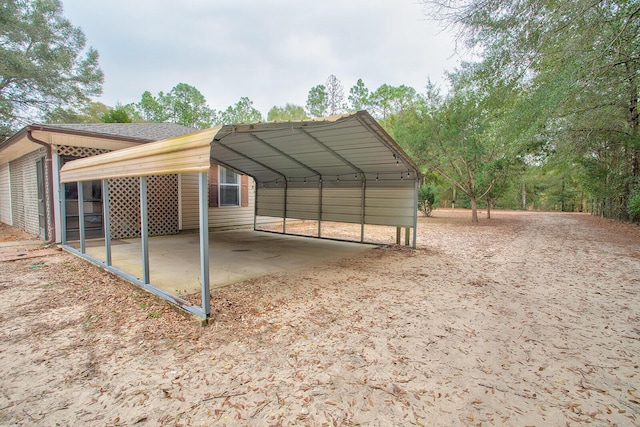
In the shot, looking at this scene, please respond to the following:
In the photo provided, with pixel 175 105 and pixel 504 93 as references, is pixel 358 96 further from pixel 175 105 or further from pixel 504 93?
pixel 504 93

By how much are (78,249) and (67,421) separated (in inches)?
222

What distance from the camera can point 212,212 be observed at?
9.72 meters

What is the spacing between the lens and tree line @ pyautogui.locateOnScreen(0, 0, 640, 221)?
19.1 ft

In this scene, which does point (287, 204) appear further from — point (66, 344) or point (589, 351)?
point (589, 351)

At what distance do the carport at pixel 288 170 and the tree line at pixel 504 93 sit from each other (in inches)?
135

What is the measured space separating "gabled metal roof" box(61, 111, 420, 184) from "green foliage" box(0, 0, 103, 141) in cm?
1300

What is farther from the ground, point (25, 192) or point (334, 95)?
point (334, 95)

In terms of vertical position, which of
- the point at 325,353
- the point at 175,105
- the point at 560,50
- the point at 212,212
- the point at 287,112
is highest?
the point at 175,105

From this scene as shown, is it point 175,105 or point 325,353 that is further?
point 175,105

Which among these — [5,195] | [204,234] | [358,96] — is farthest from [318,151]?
[358,96]

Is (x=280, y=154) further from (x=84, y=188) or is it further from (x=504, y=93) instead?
(x=504, y=93)

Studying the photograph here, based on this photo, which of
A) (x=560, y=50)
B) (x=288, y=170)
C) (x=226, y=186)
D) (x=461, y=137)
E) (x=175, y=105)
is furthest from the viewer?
(x=175, y=105)

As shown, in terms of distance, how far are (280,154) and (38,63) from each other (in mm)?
15896

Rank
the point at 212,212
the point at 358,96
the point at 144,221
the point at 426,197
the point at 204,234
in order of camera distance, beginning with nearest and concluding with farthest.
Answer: the point at 204,234 → the point at 144,221 → the point at 212,212 → the point at 426,197 → the point at 358,96
